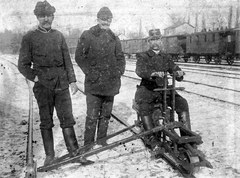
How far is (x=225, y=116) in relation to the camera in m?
6.12

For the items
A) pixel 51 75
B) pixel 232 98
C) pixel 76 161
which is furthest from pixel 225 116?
pixel 51 75

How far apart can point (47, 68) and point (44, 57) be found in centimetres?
14

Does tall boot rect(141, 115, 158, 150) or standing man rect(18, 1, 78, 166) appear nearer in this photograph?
standing man rect(18, 1, 78, 166)

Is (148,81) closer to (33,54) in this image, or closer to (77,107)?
(33,54)

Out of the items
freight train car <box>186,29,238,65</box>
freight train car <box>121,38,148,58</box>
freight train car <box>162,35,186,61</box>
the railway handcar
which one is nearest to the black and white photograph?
the railway handcar

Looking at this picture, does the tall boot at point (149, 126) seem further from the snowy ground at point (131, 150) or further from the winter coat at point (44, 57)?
the winter coat at point (44, 57)

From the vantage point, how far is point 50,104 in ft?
12.4

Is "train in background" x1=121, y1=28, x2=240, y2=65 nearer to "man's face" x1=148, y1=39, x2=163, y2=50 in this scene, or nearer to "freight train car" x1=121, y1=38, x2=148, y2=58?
"freight train car" x1=121, y1=38, x2=148, y2=58

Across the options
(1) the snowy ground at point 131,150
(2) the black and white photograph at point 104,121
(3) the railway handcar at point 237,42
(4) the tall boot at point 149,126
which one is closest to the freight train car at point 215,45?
(3) the railway handcar at point 237,42

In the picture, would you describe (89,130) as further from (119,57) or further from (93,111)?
(119,57)

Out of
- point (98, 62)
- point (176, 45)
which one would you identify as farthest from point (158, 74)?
point (176, 45)

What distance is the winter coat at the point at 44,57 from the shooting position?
3607mm

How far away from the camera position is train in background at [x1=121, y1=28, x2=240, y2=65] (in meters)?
23.1

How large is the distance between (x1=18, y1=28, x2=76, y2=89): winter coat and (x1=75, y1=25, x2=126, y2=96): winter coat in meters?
0.40
